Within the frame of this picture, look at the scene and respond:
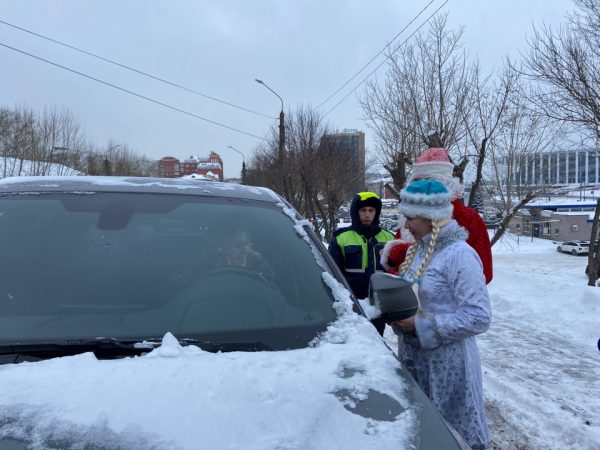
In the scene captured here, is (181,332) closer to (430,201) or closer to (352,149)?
(430,201)

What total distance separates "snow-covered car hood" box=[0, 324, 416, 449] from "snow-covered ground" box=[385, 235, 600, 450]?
2.56 meters

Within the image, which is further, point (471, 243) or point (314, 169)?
point (314, 169)

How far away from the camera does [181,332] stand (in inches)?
67.1

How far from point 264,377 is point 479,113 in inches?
511

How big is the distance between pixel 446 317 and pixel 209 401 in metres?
1.30

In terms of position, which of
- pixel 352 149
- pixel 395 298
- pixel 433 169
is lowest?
pixel 395 298

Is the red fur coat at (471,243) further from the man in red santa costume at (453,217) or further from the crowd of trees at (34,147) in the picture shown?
the crowd of trees at (34,147)

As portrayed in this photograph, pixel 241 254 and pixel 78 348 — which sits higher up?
pixel 241 254

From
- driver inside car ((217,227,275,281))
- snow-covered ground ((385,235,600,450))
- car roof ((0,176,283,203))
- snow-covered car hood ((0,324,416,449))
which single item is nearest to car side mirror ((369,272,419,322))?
snow-covered car hood ((0,324,416,449))

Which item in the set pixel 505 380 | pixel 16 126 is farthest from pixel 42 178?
pixel 16 126

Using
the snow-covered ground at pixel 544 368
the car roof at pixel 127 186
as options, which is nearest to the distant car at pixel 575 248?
the snow-covered ground at pixel 544 368

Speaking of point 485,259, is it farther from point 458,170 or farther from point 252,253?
point 458,170

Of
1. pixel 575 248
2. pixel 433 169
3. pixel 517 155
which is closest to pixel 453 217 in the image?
pixel 433 169

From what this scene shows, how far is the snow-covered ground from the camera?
3544 millimetres
